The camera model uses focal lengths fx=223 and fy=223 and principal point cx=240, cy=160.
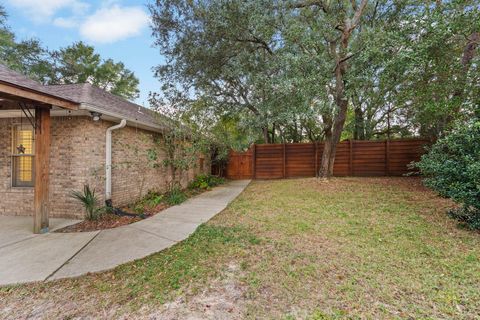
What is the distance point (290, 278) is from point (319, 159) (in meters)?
10.3

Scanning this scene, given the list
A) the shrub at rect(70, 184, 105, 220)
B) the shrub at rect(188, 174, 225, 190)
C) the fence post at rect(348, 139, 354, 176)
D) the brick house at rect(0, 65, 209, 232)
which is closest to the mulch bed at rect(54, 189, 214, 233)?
the shrub at rect(70, 184, 105, 220)

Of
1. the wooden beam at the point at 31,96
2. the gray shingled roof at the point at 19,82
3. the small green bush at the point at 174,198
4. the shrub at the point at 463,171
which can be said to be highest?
the gray shingled roof at the point at 19,82

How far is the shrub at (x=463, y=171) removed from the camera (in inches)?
153

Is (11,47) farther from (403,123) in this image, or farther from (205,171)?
(403,123)

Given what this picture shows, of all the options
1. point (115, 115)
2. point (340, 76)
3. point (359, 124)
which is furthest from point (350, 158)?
point (115, 115)

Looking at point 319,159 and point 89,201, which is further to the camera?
point 319,159

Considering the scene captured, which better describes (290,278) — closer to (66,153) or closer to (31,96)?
(31,96)

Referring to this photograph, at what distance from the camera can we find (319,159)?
12.1 metres

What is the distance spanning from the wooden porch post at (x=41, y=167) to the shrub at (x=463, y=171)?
7.48m

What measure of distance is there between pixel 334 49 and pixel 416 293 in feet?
26.4

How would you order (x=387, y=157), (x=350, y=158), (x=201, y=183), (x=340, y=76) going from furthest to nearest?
1. (x=350, y=158)
2. (x=387, y=157)
3. (x=201, y=183)
4. (x=340, y=76)

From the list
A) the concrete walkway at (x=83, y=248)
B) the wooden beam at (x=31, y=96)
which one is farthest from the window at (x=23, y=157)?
the wooden beam at (x=31, y=96)

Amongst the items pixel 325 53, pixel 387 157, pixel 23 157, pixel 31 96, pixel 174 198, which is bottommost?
pixel 174 198

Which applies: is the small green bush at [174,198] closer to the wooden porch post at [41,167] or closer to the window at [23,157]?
the wooden porch post at [41,167]
